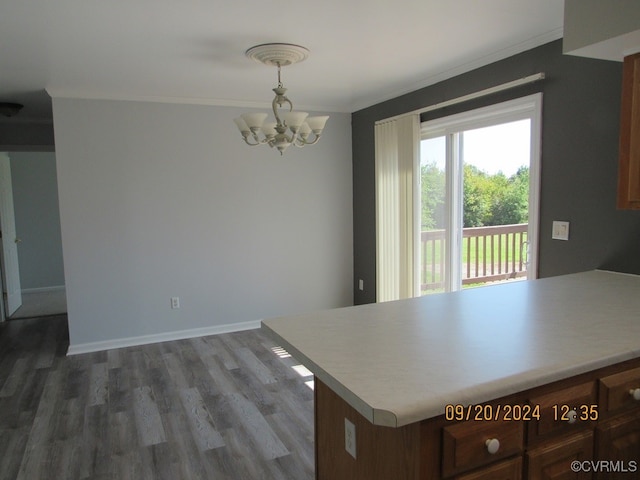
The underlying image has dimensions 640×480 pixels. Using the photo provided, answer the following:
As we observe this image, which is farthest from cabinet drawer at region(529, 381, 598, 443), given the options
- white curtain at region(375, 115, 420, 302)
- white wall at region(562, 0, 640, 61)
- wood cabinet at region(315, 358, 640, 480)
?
white curtain at region(375, 115, 420, 302)

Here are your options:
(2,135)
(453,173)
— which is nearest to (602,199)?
(453,173)

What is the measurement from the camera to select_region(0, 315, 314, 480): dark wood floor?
97.1 inches

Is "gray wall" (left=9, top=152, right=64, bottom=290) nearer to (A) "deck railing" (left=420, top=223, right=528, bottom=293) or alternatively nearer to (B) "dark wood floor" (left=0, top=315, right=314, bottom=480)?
(B) "dark wood floor" (left=0, top=315, right=314, bottom=480)

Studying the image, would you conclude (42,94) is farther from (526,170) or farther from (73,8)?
(526,170)

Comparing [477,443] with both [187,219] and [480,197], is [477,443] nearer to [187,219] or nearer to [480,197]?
[480,197]

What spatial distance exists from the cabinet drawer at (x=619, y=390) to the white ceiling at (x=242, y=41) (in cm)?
188

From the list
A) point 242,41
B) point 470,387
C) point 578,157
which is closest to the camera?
point 470,387

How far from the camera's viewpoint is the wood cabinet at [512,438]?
46.3 inches

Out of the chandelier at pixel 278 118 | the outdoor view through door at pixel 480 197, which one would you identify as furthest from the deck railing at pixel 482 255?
the chandelier at pixel 278 118

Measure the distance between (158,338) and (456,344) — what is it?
12.5 feet

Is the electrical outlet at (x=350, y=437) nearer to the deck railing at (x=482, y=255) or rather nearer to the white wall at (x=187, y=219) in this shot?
the deck railing at (x=482, y=255)

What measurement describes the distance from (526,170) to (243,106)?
2.82 metres

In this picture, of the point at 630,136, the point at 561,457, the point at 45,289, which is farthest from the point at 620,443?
the point at 45,289

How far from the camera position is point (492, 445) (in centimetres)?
124
